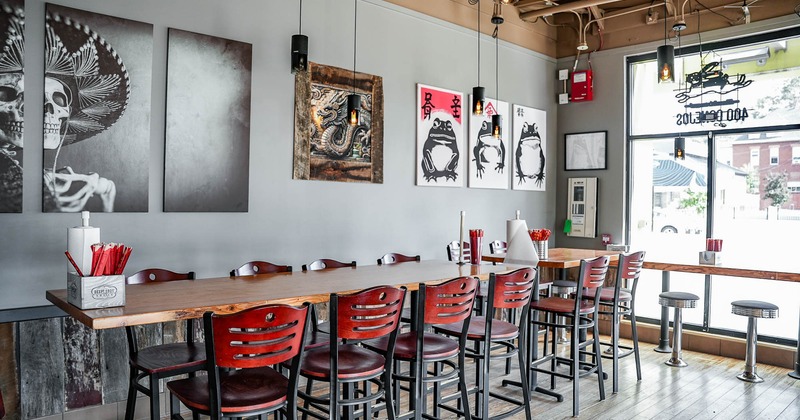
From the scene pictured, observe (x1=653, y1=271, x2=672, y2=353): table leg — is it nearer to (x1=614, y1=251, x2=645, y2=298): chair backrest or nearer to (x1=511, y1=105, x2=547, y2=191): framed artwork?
(x1=614, y1=251, x2=645, y2=298): chair backrest

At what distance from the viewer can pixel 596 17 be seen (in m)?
6.65

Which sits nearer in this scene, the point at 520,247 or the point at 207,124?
the point at 207,124

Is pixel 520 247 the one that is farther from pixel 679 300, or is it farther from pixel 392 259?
pixel 679 300

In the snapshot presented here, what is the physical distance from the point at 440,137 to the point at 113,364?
3450mm

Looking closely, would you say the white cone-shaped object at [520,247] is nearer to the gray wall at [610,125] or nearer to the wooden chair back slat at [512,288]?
the wooden chair back slat at [512,288]

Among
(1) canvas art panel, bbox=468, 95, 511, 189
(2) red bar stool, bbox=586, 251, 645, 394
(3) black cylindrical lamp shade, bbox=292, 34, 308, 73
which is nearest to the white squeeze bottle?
(3) black cylindrical lamp shade, bbox=292, 34, 308, 73

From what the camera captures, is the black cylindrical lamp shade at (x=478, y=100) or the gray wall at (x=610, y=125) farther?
the gray wall at (x=610, y=125)

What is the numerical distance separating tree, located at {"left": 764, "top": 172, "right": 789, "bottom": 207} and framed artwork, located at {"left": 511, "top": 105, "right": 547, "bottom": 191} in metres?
2.28

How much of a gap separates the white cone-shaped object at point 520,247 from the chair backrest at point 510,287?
2.82 feet

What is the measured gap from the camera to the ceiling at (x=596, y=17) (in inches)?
229

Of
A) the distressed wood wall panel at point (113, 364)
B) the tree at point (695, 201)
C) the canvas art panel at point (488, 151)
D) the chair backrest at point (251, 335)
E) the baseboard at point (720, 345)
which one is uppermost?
the canvas art panel at point (488, 151)

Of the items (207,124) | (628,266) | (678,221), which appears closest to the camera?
(207,124)

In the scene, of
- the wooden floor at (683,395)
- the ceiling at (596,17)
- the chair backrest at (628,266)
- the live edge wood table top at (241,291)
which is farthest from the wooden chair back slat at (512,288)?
the ceiling at (596,17)

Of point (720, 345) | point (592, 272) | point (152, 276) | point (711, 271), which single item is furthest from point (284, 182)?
point (720, 345)
